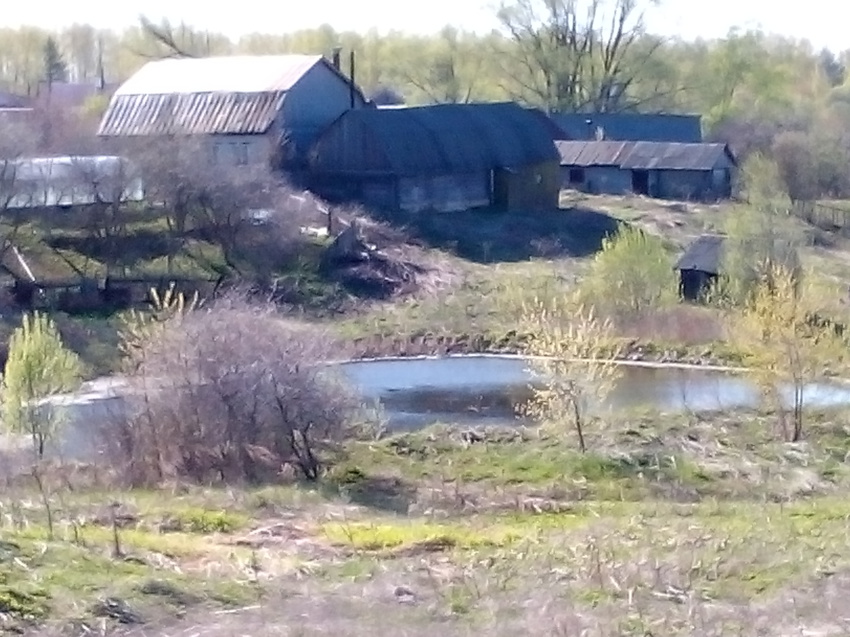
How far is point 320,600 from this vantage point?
10.5m

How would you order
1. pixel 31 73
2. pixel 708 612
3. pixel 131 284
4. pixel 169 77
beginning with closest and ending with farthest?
pixel 708 612
pixel 131 284
pixel 169 77
pixel 31 73

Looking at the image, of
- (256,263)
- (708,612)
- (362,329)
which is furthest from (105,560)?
(256,263)

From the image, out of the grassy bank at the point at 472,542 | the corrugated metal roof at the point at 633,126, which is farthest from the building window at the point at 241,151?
the grassy bank at the point at 472,542

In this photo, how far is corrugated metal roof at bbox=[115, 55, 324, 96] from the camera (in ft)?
134

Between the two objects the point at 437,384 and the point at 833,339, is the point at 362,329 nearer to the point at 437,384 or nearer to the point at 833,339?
the point at 437,384

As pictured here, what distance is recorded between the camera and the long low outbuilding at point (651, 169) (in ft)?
155

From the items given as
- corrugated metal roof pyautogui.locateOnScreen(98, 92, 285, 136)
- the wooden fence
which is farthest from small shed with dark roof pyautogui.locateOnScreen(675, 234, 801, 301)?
the wooden fence

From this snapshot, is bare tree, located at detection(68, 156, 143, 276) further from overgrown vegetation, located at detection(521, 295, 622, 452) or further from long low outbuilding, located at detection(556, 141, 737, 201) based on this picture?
long low outbuilding, located at detection(556, 141, 737, 201)

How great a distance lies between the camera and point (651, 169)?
47750mm

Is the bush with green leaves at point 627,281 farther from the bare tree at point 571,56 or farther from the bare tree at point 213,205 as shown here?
the bare tree at point 571,56

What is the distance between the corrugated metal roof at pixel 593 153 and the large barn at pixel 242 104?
921cm

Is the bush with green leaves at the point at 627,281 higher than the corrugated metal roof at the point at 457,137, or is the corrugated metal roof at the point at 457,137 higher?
the corrugated metal roof at the point at 457,137

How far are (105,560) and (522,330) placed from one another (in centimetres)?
1810

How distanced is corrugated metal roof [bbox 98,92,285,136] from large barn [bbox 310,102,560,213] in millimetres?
1763
